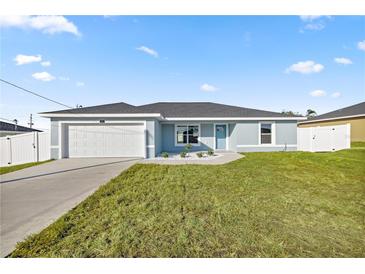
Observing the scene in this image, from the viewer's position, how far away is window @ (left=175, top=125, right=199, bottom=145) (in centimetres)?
1526

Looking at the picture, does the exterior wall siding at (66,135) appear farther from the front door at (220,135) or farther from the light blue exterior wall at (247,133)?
the light blue exterior wall at (247,133)

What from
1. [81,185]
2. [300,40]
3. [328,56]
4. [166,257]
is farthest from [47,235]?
[328,56]

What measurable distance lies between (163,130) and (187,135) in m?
2.06

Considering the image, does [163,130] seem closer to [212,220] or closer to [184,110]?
[184,110]

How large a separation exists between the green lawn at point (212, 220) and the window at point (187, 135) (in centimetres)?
850

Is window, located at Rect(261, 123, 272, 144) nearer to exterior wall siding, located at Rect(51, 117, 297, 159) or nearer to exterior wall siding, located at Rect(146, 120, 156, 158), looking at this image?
exterior wall siding, located at Rect(51, 117, 297, 159)

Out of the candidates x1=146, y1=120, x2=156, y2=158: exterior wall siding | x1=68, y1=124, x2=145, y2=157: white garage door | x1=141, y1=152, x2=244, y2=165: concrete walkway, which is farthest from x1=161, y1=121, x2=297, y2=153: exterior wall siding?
x1=68, y1=124, x2=145, y2=157: white garage door

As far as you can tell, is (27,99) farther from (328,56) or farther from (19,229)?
(328,56)

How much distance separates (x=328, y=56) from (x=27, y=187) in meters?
15.8

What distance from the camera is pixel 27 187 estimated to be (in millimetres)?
6000

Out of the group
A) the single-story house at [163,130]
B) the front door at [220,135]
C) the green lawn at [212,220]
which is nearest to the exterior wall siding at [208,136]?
the single-story house at [163,130]

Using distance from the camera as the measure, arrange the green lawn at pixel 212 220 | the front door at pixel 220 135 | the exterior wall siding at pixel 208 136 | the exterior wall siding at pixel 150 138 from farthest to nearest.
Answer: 1. the front door at pixel 220 135
2. the exterior wall siding at pixel 150 138
3. the exterior wall siding at pixel 208 136
4. the green lawn at pixel 212 220

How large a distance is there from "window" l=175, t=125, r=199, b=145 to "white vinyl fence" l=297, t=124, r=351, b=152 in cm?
857

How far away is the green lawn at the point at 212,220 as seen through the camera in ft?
9.11
